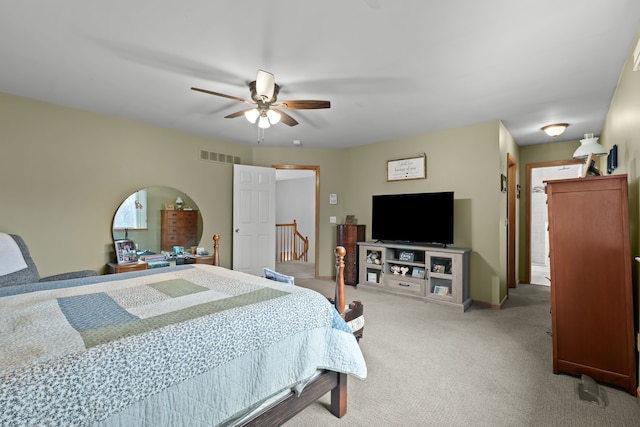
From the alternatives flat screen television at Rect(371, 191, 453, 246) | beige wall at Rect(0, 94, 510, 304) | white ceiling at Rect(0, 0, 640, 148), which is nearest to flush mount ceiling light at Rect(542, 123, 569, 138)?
white ceiling at Rect(0, 0, 640, 148)

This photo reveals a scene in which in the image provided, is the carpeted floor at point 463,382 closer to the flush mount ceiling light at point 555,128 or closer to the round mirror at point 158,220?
the flush mount ceiling light at point 555,128

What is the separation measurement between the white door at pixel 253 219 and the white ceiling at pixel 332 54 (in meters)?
1.52

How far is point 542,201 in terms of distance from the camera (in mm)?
7172

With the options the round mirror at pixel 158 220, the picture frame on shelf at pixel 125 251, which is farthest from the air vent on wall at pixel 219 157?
the picture frame on shelf at pixel 125 251

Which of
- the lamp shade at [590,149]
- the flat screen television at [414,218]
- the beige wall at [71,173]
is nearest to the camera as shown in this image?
the lamp shade at [590,149]

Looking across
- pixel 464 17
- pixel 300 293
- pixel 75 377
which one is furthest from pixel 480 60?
pixel 75 377

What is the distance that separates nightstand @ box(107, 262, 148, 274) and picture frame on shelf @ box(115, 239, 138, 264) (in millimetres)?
79

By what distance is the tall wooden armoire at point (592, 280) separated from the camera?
2.10 metres

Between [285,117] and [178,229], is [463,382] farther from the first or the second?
[178,229]

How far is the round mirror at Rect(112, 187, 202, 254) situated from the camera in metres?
3.91

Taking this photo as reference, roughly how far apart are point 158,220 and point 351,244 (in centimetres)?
297

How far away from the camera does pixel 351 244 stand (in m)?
5.14

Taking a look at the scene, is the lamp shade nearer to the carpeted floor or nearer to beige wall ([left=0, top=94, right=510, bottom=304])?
beige wall ([left=0, top=94, right=510, bottom=304])

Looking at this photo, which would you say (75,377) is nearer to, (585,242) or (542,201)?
(585,242)
